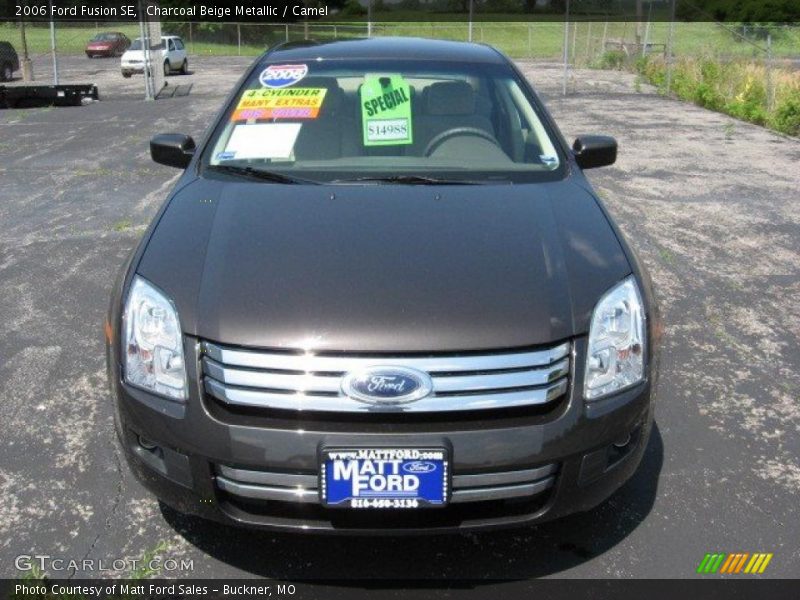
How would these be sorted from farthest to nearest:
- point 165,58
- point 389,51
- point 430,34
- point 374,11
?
1. point 374,11
2. point 430,34
3. point 165,58
4. point 389,51

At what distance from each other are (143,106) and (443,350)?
1554cm

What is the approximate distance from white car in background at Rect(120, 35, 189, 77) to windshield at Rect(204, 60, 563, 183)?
81.2ft

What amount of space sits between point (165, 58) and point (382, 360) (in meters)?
28.2

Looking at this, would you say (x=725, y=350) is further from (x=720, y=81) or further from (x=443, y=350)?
(x=720, y=81)

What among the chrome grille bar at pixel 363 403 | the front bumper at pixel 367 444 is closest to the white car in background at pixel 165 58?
the front bumper at pixel 367 444

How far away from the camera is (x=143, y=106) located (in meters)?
16.5

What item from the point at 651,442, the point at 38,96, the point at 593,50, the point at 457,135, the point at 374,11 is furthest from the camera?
the point at 374,11

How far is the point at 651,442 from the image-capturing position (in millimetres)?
3484

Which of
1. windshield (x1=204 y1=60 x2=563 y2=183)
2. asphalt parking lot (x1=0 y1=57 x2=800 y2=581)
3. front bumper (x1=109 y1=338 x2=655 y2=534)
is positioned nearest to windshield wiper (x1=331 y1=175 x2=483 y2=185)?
windshield (x1=204 y1=60 x2=563 y2=183)

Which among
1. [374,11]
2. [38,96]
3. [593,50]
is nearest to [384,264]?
[38,96]

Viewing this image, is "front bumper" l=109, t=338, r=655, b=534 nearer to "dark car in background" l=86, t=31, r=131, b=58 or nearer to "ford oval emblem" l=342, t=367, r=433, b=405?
"ford oval emblem" l=342, t=367, r=433, b=405

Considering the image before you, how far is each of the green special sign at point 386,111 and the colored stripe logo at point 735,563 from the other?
200 centimetres

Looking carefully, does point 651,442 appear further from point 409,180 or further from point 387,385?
point 387,385

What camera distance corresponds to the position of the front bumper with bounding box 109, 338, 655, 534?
2297mm
